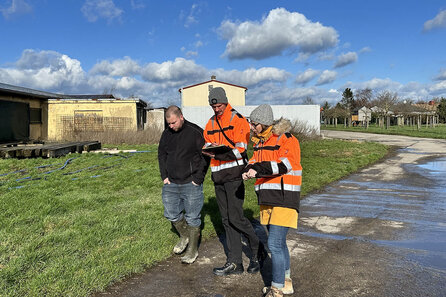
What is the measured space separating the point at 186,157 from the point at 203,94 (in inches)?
1659

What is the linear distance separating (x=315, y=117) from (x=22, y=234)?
1109 inches

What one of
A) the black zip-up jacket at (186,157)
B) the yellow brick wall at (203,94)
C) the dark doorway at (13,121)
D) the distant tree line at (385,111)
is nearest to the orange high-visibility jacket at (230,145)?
the black zip-up jacket at (186,157)

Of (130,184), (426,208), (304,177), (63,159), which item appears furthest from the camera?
(63,159)

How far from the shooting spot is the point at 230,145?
12.6 feet

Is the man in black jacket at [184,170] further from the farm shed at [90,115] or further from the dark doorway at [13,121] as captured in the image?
the farm shed at [90,115]

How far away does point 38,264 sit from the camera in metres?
4.00

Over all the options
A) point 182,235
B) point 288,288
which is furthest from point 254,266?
point 182,235

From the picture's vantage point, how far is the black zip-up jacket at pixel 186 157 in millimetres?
4266

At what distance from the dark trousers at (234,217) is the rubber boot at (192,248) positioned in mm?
538

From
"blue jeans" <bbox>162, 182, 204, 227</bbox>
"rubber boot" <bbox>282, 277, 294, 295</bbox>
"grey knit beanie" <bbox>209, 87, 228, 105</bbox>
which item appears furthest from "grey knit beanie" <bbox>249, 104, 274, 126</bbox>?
"rubber boot" <bbox>282, 277, 294, 295</bbox>

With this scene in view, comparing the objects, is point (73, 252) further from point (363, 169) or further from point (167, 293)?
point (363, 169)

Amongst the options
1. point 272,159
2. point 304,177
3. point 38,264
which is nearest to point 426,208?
point 304,177

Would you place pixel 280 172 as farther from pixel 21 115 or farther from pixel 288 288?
pixel 21 115

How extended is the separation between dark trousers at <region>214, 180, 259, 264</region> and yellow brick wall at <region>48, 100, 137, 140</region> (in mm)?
21647
